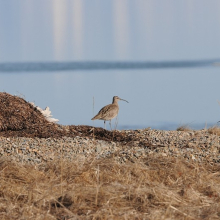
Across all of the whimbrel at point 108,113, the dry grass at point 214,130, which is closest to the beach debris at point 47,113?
the whimbrel at point 108,113

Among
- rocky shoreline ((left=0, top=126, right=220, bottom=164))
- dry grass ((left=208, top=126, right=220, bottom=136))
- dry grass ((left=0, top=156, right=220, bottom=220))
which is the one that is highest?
dry grass ((left=208, top=126, right=220, bottom=136))

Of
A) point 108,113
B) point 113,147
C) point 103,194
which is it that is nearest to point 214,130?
point 108,113

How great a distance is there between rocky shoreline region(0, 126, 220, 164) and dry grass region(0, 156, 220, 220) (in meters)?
0.62

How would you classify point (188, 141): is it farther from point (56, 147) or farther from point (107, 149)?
point (56, 147)

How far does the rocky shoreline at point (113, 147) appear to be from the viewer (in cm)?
684

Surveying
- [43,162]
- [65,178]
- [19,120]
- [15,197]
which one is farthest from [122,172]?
[19,120]

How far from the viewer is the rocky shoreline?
22.4 feet

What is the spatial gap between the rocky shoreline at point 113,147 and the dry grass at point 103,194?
24.4 inches

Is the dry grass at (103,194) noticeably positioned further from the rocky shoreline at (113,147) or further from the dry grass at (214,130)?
the dry grass at (214,130)

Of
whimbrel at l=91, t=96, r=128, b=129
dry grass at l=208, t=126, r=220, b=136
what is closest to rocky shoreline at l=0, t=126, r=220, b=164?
dry grass at l=208, t=126, r=220, b=136

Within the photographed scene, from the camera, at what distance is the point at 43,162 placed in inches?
250

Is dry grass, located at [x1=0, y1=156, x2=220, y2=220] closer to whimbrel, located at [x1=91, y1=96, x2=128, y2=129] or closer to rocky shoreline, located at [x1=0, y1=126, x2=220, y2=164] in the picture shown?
rocky shoreline, located at [x1=0, y1=126, x2=220, y2=164]

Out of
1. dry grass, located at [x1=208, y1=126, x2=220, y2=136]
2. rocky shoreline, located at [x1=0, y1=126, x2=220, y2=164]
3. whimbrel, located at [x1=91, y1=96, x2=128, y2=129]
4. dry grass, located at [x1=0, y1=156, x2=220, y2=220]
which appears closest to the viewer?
dry grass, located at [x1=0, y1=156, x2=220, y2=220]

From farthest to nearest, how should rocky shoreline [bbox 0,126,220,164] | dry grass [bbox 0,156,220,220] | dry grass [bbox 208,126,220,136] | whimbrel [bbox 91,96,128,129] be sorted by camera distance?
whimbrel [bbox 91,96,128,129] → dry grass [bbox 208,126,220,136] → rocky shoreline [bbox 0,126,220,164] → dry grass [bbox 0,156,220,220]
